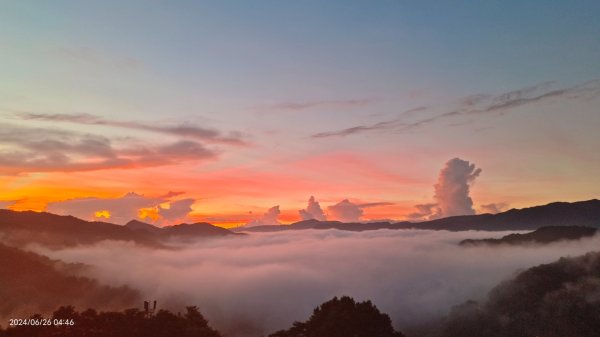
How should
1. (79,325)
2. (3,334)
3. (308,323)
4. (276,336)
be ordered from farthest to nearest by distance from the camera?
(308,323) < (276,336) < (79,325) < (3,334)

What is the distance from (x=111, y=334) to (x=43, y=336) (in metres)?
9.55

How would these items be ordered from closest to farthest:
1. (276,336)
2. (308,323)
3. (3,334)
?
(3,334) → (276,336) → (308,323)

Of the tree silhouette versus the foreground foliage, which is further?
the tree silhouette

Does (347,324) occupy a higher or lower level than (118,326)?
lower

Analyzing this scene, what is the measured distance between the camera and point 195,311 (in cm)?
7912

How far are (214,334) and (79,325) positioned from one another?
21.2 meters

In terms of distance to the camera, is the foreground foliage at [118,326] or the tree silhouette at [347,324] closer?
the foreground foliage at [118,326]

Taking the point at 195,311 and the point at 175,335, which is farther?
the point at 195,311

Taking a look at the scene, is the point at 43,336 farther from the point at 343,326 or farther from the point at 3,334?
the point at 343,326

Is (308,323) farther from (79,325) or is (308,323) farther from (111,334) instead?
(79,325)

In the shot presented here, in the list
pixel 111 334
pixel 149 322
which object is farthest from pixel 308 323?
pixel 111 334

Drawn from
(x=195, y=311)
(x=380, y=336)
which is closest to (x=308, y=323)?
(x=380, y=336)

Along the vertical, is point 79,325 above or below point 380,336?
above

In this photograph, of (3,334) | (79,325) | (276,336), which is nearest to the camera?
(3,334)
